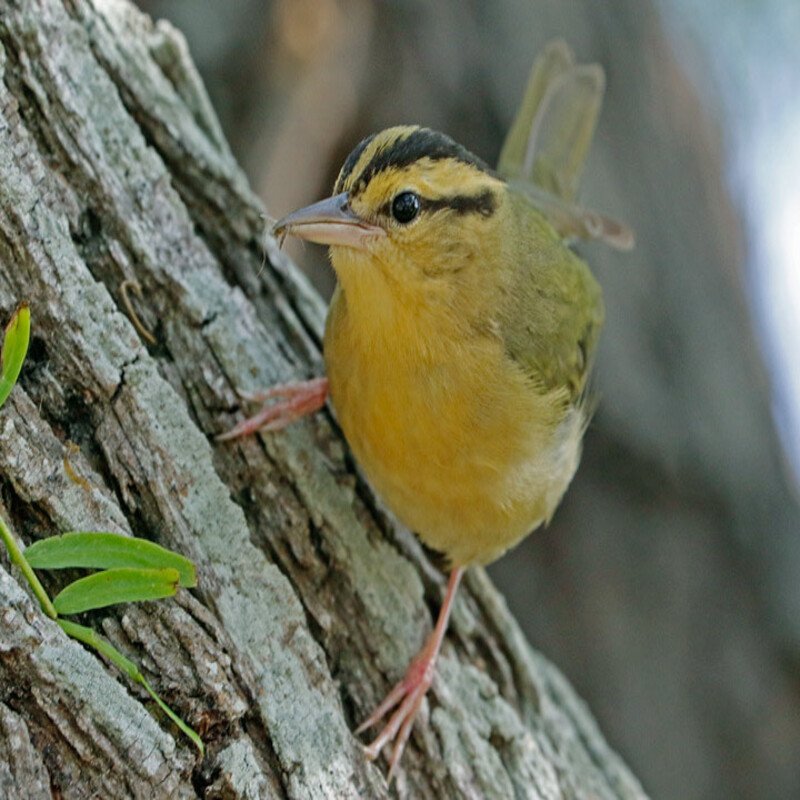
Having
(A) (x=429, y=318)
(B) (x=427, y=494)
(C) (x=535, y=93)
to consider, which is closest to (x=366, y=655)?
(B) (x=427, y=494)

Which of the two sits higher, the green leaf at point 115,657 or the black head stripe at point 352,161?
the black head stripe at point 352,161

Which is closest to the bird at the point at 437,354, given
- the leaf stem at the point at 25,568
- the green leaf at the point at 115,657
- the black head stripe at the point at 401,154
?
the black head stripe at the point at 401,154

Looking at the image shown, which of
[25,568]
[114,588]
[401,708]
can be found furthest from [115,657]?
[401,708]

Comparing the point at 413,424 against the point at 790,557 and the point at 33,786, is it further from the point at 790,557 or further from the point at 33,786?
the point at 790,557

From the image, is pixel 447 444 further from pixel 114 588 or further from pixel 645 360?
pixel 645 360

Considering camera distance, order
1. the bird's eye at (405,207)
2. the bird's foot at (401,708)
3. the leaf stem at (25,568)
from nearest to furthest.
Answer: the leaf stem at (25,568)
the bird's foot at (401,708)
the bird's eye at (405,207)

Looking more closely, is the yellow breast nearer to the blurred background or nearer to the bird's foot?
the bird's foot

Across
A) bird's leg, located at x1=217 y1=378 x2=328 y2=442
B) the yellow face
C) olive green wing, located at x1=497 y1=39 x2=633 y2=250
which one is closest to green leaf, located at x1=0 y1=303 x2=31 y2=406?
bird's leg, located at x1=217 y1=378 x2=328 y2=442

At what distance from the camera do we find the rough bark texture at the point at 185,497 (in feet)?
7.31

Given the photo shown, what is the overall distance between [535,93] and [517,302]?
192 centimetres

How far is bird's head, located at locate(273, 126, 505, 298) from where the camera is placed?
2.92 metres

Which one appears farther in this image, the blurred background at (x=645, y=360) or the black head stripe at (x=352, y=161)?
the blurred background at (x=645, y=360)

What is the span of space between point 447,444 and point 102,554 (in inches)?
46.1

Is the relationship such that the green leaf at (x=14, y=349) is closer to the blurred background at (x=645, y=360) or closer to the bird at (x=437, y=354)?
the bird at (x=437, y=354)
